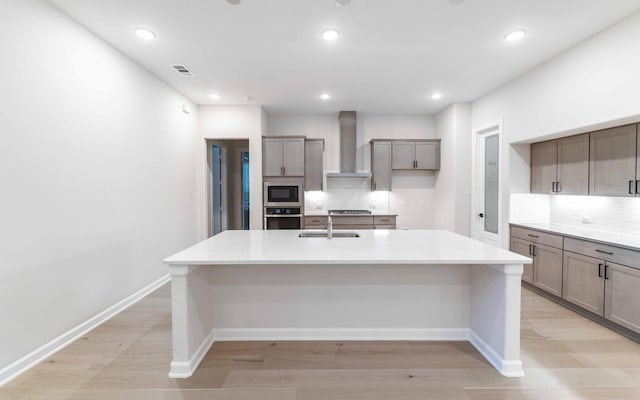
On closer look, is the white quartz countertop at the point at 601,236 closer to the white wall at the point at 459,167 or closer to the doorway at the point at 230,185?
the white wall at the point at 459,167

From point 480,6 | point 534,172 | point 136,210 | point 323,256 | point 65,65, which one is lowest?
point 323,256

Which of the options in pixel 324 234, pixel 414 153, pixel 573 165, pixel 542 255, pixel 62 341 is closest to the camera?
pixel 62 341

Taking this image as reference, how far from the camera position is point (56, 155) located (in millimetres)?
2465

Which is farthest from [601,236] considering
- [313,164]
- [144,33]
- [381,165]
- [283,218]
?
[144,33]

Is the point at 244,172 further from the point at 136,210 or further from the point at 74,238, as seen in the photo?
the point at 74,238

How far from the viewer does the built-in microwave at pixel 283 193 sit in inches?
211

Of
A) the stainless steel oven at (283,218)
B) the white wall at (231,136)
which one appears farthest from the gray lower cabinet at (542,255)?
the white wall at (231,136)

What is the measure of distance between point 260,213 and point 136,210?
212 cm

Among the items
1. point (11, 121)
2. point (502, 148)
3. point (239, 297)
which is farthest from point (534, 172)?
point (11, 121)

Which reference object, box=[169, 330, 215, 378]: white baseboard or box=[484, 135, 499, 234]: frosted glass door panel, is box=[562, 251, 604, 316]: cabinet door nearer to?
box=[484, 135, 499, 234]: frosted glass door panel

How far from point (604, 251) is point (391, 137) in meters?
3.91

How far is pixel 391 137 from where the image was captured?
6059 mm

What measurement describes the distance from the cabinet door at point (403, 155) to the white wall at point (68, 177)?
4005 millimetres

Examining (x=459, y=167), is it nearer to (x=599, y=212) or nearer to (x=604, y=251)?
(x=599, y=212)
